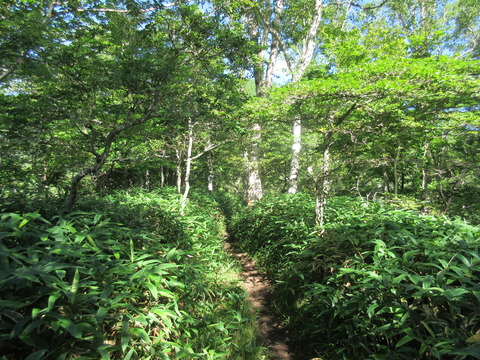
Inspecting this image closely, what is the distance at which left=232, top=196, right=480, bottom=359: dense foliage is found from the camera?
1783mm

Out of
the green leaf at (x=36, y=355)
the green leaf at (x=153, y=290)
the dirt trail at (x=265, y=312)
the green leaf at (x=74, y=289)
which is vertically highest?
the green leaf at (x=74, y=289)

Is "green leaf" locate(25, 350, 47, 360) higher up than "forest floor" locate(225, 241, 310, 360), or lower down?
higher up

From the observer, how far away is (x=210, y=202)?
916 centimetres


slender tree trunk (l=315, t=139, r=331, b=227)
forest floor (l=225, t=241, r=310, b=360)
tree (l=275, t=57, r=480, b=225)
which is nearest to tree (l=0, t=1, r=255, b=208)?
tree (l=275, t=57, r=480, b=225)

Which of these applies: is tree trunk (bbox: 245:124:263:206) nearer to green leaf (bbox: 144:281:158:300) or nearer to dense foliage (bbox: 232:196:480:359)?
dense foliage (bbox: 232:196:480:359)

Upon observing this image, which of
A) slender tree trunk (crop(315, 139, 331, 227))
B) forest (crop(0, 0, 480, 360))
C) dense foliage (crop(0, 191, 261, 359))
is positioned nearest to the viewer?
dense foliage (crop(0, 191, 261, 359))

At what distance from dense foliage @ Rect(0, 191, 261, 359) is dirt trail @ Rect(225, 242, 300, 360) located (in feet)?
1.10

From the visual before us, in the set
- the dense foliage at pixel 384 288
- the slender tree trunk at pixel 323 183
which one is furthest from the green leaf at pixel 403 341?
the slender tree trunk at pixel 323 183

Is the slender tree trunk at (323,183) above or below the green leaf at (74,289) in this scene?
above

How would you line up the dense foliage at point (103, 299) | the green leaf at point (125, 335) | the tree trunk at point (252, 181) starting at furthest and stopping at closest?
the tree trunk at point (252, 181), the green leaf at point (125, 335), the dense foliage at point (103, 299)

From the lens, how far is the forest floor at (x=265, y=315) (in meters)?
2.68

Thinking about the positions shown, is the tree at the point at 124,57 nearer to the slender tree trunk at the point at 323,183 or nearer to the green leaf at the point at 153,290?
the green leaf at the point at 153,290

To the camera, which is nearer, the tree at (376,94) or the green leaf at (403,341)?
the green leaf at (403,341)

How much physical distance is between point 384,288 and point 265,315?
1921 mm
